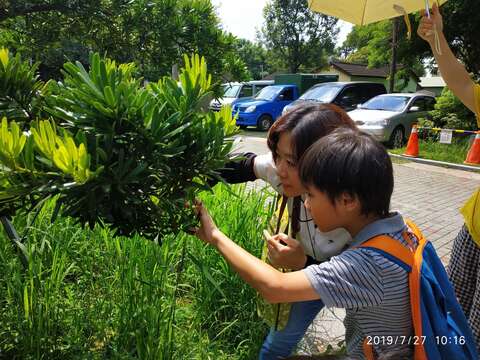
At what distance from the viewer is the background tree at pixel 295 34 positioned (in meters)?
35.7

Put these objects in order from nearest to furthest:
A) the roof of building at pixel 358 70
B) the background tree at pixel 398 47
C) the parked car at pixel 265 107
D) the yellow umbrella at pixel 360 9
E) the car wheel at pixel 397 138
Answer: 1. the yellow umbrella at pixel 360 9
2. the car wheel at pixel 397 138
3. the background tree at pixel 398 47
4. the parked car at pixel 265 107
5. the roof of building at pixel 358 70

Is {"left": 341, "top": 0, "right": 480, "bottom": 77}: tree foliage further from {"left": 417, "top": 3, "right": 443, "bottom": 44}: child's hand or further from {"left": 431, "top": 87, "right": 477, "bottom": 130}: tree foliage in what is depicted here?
{"left": 417, "top": 3, "right": 443, "bottom": 44}: child's hand

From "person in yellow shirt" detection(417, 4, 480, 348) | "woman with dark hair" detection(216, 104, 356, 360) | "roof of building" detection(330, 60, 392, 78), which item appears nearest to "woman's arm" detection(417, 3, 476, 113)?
"person in yellow shirt" detection(417, 4, 480, 348)

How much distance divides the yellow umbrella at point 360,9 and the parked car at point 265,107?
1073cm

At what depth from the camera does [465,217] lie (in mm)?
1896

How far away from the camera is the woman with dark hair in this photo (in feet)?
4.76

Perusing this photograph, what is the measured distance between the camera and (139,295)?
189cm

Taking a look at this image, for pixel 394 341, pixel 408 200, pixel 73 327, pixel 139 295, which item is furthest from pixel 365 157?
pixel 408 200

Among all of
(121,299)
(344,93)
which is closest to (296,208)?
(121,299)

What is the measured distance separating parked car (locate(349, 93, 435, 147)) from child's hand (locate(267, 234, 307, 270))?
8.90 m

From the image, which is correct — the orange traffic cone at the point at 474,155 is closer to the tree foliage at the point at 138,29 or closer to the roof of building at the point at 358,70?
the tree foliage at the point at 138,29

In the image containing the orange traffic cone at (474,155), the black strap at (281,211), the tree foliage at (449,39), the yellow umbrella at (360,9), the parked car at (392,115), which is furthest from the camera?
the tree foliage at (449,39)


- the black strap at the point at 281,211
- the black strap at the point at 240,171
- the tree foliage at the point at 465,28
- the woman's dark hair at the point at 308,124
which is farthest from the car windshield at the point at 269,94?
the woman's dark hair at the point at 308,124

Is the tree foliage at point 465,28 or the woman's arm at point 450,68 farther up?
the tree foliage at point 465,28
